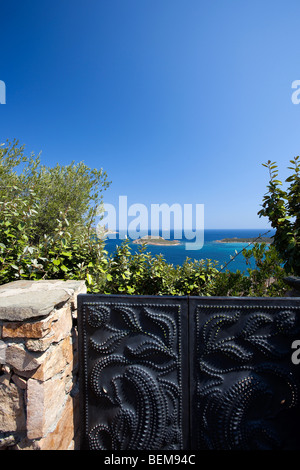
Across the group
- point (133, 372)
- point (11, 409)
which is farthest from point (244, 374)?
point (11, 409)

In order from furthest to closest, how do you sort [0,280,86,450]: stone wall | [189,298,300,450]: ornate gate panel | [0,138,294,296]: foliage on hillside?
1. [0,138,294,296]: foliage on hillside
2. [189,298,300,450]: ornate gate panel
3. [0,280,86,450]: stone wall

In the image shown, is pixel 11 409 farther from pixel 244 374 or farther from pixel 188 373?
pixel 244 374

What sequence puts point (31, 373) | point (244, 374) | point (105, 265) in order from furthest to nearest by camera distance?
point (105, 265), point (244, 374), point (31, 373)

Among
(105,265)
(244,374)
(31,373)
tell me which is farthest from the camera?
(105,265)

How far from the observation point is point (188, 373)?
1.68 metres

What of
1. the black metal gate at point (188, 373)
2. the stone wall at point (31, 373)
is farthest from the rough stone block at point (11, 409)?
the black metal gate at point (188, 373)

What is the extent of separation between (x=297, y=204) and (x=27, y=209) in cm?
351

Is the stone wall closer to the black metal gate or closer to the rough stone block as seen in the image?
the rough stone block

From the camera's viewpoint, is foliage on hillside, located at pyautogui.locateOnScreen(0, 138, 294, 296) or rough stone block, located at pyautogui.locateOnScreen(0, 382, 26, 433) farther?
foliage on hillside, located at pyautogui.locateOnScreen(0, 138, 294, 296)

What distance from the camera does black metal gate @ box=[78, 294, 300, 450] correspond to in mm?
1631

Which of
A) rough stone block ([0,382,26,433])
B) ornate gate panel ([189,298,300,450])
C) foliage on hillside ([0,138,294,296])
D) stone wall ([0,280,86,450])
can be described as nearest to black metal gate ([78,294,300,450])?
ornate gate panel ([189,298,300,450])

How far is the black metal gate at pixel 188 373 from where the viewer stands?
5.35 feet

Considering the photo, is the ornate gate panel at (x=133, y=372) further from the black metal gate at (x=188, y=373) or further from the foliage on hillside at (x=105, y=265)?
the foliage on hillside at (x=105, y=265)
